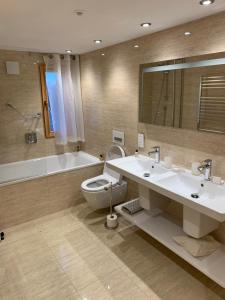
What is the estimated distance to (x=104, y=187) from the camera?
286cm

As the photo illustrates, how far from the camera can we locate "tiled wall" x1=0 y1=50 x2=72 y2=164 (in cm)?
331

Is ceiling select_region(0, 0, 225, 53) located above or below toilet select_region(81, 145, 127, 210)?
above

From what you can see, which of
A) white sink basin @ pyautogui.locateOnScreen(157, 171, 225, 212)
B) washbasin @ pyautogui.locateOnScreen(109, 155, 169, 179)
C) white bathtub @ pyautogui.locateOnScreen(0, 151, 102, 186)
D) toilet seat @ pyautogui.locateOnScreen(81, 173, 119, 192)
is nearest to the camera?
white sink basin @ pyautogui.locateOnScreen(157, 171, 225, 212)

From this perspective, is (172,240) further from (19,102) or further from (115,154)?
(19,102)

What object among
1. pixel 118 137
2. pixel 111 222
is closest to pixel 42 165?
pixel 118 137

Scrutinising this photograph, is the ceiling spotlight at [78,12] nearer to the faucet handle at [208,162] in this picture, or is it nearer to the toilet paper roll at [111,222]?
the faucet handle at [208,162]

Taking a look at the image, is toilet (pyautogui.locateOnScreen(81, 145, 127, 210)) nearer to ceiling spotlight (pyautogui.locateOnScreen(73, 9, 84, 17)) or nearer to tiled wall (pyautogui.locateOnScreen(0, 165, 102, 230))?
tiled wall (pyautogui.locateOnScreen(0, 165, 102, 230))

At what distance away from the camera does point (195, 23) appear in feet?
6.48

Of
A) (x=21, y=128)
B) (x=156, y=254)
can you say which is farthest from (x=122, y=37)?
(x=156, y=254)

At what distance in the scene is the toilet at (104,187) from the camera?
9.34 ft

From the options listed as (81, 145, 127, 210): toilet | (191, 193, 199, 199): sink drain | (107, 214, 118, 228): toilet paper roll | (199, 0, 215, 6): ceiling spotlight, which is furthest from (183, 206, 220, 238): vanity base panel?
(199, 0, 215, 6): ceiling spotlight

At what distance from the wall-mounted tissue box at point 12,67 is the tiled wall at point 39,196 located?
64.8 inches

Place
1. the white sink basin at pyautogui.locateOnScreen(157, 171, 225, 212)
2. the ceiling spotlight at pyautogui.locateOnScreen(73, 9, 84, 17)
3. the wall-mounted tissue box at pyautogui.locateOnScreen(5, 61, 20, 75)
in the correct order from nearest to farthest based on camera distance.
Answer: the ceiling spotlight at pyautogui.locateOnScreen(73, 9, 84, 17), the white sink basin at pyautogui.locateOnScreen(157, 171, 225, 212), the wall-mounted tissue box at pyautogui.locateOnScreen(5, 61, 20, 75)

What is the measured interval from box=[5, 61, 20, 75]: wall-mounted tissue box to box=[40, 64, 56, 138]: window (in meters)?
0.36
